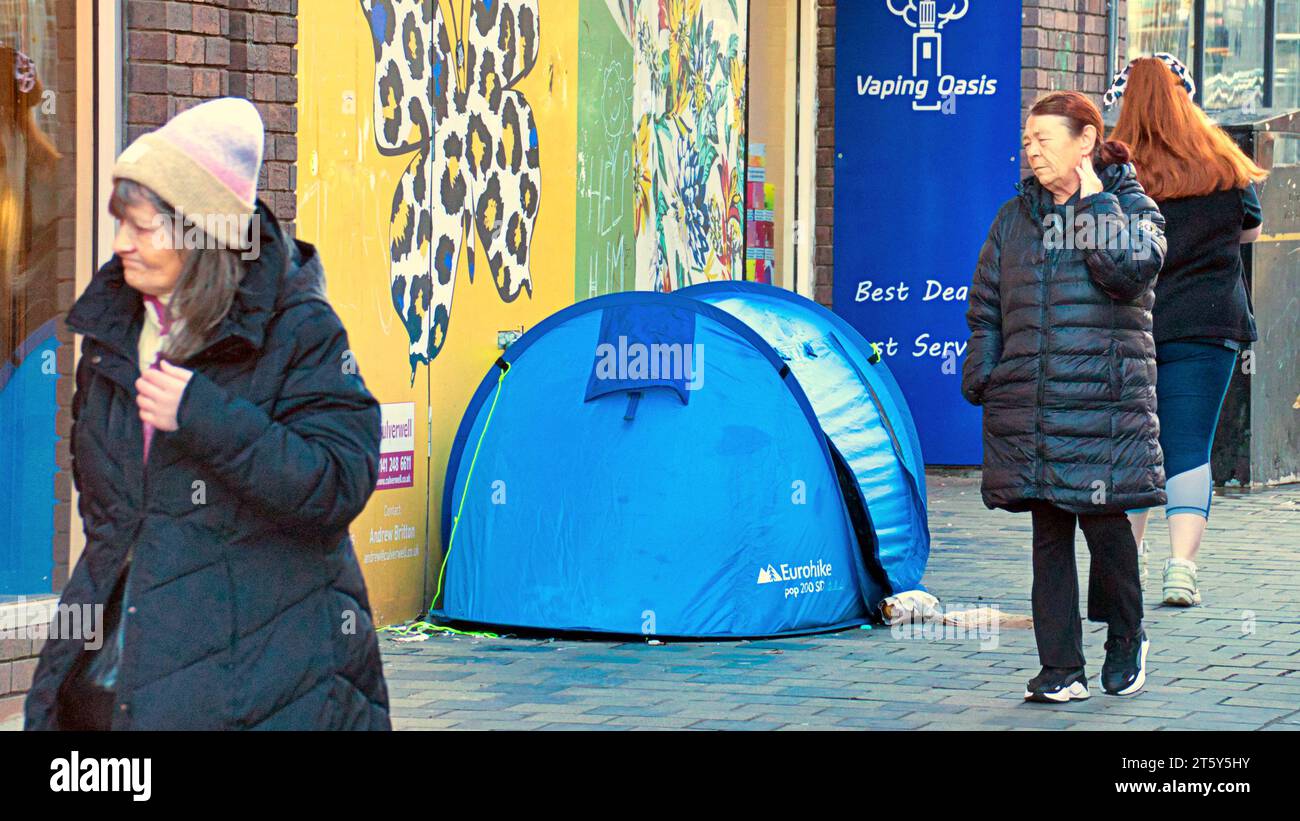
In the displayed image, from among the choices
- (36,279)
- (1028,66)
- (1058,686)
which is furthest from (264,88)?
(1028,66)

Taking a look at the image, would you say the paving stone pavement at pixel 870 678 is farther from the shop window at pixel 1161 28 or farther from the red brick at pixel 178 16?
the shop window at pixel 1161 28

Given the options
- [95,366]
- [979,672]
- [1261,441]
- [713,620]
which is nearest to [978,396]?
[979,672]

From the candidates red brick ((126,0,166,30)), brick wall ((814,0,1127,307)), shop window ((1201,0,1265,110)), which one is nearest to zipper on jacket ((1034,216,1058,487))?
red brick ((126,0,166,30))

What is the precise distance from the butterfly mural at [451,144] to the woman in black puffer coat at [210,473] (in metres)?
4.64

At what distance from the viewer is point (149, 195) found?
11.6 feet

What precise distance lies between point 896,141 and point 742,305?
524 cm

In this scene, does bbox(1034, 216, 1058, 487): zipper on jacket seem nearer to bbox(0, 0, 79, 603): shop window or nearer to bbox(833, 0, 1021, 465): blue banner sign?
bbox(0, 0, 79, 603): shop window

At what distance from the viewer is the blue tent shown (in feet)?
25.9

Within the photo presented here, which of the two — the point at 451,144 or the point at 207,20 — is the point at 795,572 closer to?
the point at 451,144

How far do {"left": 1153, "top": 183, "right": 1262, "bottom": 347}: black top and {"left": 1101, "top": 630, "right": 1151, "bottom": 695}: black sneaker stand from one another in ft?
7.13

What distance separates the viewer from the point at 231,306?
349cm

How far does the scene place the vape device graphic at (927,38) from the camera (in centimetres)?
1365

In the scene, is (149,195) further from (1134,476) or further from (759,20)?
(759,20)

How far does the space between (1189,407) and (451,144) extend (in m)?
3.16
